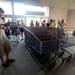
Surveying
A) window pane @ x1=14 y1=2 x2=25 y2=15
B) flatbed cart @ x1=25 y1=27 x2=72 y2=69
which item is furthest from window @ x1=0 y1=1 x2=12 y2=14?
flatbed cart @ x1=25 y1=27 x2=72 y2=69

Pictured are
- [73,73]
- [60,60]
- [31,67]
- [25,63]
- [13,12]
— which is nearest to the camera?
[73,73]

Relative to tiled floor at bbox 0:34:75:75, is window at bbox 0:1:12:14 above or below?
above

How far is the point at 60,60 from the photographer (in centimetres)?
361

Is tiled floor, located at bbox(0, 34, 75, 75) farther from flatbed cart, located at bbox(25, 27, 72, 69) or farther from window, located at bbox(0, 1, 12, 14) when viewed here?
window, located at bbox(0, 1, 12, 14)

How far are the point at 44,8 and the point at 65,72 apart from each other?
5926mm

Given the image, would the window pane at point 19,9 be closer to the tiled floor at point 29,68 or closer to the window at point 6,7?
the window at point 6,7

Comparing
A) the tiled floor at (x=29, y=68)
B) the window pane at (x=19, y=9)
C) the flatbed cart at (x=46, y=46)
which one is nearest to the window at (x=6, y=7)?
the window pane at (x=19, y=9)

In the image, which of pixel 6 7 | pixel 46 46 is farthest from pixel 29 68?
pixel 6 7

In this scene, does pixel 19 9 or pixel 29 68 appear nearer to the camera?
pixel 29 68

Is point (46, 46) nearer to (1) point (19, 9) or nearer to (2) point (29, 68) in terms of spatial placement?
(2) point (29, 68)

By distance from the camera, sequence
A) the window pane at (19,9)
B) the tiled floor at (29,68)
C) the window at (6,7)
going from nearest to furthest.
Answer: the tiled floor at (29,68), the window at (6,7), the window pane at (19,9)

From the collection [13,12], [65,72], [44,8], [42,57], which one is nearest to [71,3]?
[44,8]

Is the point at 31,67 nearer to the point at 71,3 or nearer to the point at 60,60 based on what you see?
the point at 60,60

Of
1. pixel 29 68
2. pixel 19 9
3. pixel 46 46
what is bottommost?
pixel 29 68
